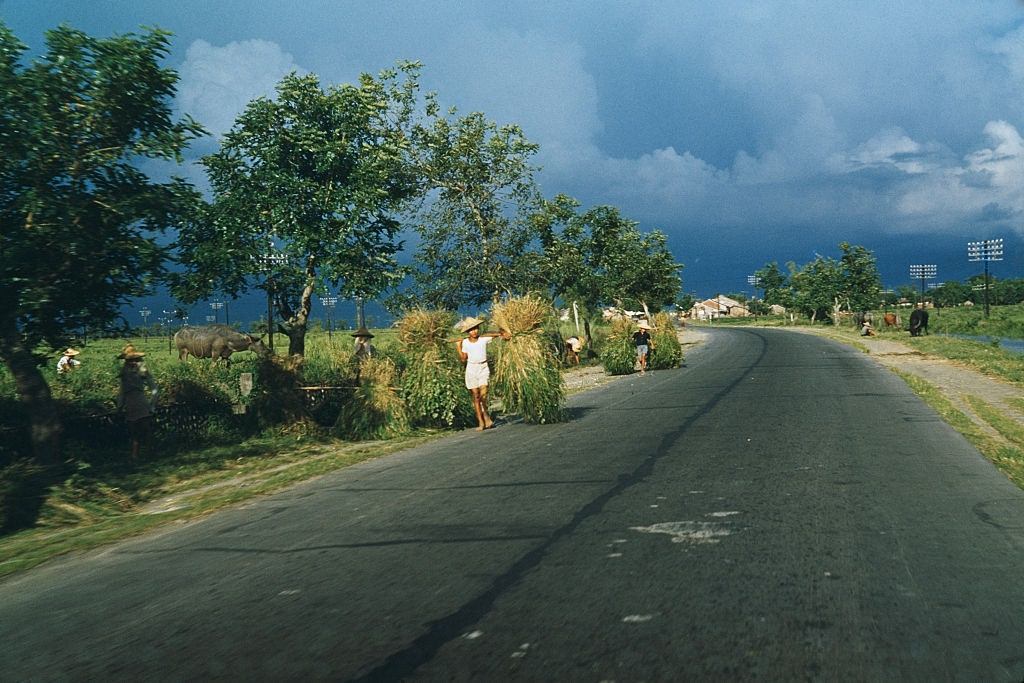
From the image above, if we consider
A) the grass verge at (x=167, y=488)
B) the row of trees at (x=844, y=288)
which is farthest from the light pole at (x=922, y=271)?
the grass verge at (x=167, y=488)

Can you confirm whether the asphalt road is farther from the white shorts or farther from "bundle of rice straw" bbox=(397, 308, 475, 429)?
"bundle of rice straw" bbox=(397, 308, 475, 429)

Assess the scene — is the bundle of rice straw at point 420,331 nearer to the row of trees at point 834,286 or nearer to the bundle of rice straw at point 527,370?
the bundle of rice straw at point 527,370

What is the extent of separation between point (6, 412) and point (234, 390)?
151 inches

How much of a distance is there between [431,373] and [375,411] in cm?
112

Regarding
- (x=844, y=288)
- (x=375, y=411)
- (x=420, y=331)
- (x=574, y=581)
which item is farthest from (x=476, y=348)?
(x=844, y=288)

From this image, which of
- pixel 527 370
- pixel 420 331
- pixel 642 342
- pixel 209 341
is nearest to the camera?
pixel 527 370

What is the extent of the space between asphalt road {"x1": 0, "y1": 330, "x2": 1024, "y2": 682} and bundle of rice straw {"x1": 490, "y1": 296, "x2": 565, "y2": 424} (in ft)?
12.7

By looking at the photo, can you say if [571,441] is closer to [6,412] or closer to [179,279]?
[179,279]

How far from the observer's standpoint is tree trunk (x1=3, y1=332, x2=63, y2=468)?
9.98 m

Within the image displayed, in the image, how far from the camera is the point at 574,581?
462 cm

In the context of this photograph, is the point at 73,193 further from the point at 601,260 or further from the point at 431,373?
the point at 601,260

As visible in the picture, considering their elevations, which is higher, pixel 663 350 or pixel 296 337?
pixel 296 337

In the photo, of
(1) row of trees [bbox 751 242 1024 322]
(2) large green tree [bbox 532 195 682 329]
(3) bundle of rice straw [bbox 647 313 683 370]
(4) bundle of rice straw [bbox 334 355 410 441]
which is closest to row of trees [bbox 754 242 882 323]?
(1) row of trees [bbox 751 242 1024 322]

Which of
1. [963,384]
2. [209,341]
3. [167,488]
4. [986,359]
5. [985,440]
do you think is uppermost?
[209,341]
